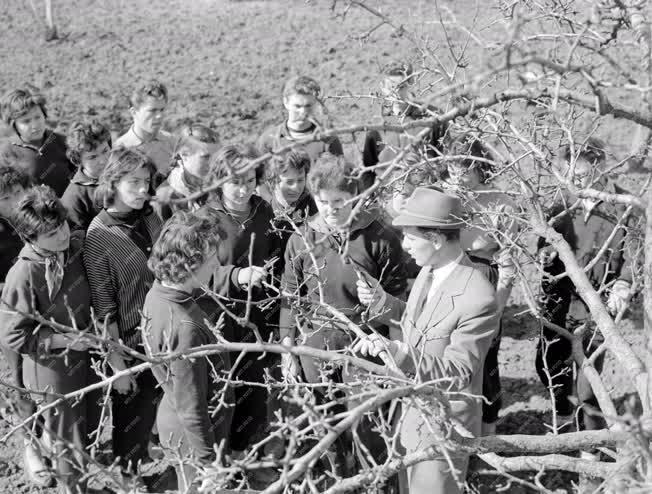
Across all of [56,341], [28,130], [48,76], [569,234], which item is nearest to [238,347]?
[56,341]

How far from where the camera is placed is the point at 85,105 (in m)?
9.85

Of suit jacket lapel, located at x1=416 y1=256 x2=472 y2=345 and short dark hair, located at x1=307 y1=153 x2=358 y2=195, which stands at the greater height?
short dark hair, located at x1=307 y1=153 x2=358 y2=195

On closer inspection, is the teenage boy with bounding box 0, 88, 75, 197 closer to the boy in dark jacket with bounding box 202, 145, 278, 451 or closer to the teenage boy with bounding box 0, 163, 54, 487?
the teenage boy with bounding box 0, 163, 54, 487

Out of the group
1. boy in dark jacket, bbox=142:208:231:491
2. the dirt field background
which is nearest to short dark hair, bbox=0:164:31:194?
boy in dark jacket, bbox=142:208:231:491

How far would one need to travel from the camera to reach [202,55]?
1135 cm

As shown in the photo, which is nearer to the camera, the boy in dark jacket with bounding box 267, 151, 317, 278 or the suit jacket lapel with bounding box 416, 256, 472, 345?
the suit jacket lapel with bounding box 416, 256, 472, 345

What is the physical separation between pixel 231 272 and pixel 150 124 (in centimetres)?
192

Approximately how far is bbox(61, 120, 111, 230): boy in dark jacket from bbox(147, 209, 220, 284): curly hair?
1.30 m

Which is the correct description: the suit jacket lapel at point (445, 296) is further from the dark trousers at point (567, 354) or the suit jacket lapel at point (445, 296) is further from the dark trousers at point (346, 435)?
the dark trousers at point (567, 354)

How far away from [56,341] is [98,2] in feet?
33.7

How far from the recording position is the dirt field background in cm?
980

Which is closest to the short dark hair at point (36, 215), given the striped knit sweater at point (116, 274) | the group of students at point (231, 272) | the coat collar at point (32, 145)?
the group of students at point (231, 272)

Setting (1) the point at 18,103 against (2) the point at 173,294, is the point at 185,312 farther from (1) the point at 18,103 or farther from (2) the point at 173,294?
(1) the point at 18,103

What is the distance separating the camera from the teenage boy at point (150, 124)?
216 inches
